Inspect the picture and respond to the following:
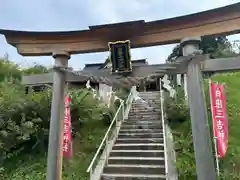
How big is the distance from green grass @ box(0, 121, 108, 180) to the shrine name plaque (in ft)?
11.2

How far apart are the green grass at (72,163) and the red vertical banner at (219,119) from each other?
353cm

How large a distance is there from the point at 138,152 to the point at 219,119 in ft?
8.53

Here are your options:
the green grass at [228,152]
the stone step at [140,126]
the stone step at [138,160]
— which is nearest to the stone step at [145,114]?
the stone step at [140,126]

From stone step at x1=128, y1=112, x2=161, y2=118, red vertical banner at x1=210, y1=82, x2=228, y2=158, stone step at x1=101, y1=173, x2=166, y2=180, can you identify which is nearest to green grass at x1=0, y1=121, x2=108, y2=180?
stone step at x1=101, y1=173, x2=166, y2=180

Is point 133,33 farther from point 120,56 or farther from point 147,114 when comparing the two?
point 147,114

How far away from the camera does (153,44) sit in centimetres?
459

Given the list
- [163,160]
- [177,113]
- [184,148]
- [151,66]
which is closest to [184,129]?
[177,113]

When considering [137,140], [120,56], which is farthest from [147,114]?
[120,56]

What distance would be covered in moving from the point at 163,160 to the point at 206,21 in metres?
4.09

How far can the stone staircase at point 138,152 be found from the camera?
6.37 meters

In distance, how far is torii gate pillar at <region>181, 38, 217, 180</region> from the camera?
394 cm

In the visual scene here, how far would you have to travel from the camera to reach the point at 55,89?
4.89 metres

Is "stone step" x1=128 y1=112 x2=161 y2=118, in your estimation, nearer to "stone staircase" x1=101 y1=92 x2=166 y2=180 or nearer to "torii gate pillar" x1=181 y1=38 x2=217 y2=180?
"stone staircase" x1=101 y1=92 x2=166 y2=180

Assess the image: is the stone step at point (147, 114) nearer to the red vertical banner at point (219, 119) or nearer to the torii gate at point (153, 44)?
the red vertical banner at point (219, 119)
